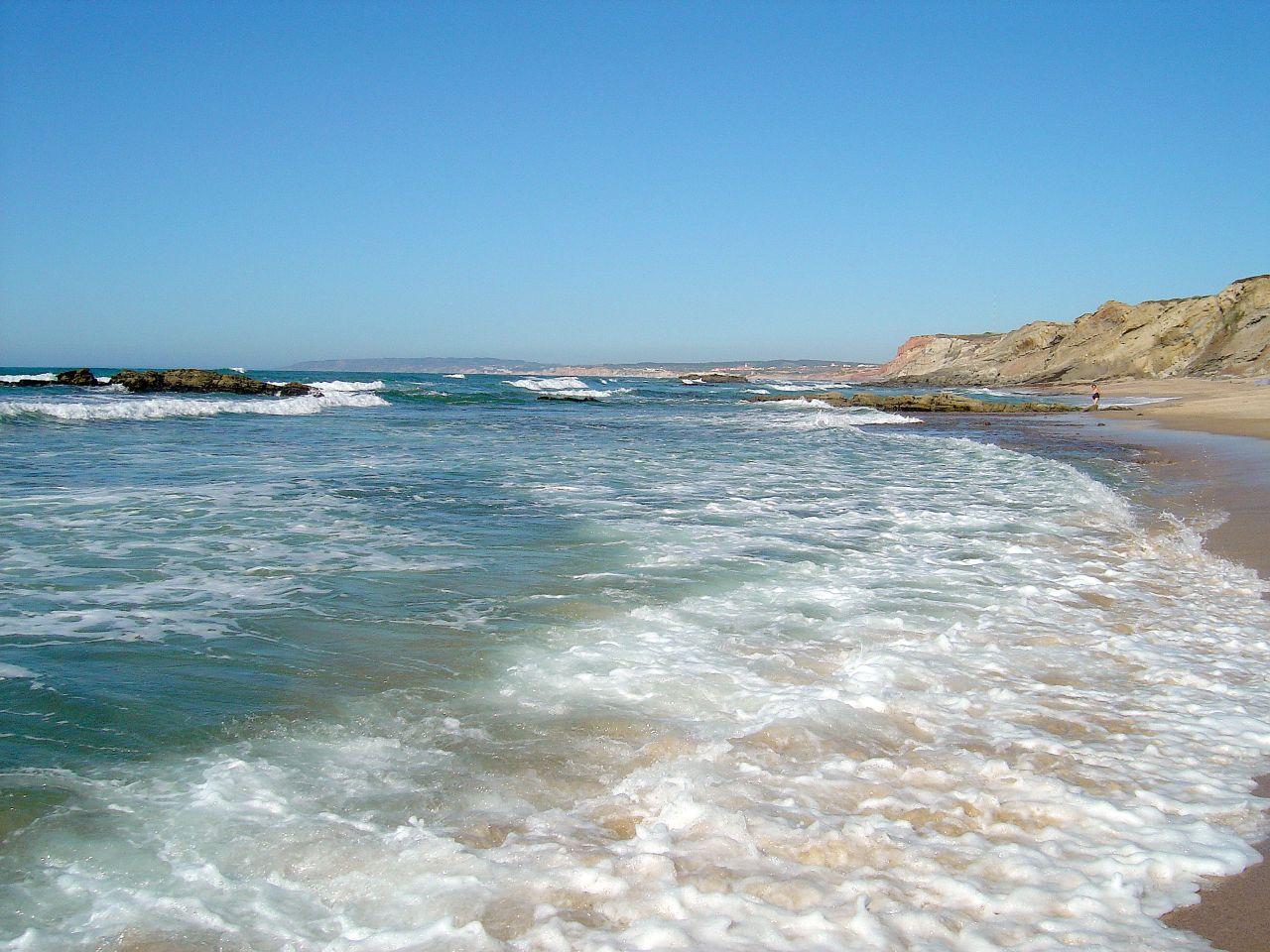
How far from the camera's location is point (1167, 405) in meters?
27.5

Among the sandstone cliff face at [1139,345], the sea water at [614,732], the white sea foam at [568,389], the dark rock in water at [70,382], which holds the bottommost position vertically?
the sea water at [614,732]

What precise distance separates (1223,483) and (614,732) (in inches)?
406

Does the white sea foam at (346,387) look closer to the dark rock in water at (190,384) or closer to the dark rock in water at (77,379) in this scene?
the dark rock in water at (190,384)

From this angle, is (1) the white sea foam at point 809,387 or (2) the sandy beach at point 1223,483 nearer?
(2) the sandy beach at point 1223,483

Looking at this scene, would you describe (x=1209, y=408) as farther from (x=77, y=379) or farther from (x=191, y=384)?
(x=77, y=379)

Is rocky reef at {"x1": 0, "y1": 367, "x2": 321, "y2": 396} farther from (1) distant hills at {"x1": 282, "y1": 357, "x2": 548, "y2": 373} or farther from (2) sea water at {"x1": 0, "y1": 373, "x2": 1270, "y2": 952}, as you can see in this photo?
(1) distant hills at {"x1": 282, "y1": 357, "x2": 548, "y2": 373}

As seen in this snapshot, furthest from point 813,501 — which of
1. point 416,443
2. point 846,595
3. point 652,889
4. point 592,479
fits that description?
point 416,443

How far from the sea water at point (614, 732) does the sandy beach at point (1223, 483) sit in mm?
87

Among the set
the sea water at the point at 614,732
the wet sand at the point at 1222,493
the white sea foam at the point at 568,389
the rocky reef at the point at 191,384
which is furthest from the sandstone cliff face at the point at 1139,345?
the rocky reef at the point at 191,384

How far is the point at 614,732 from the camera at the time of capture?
3.43 m

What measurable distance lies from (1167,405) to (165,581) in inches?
1185

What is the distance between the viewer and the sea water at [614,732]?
7.61 feet

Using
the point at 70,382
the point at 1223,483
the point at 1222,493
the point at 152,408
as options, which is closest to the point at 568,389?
the point at 70,382

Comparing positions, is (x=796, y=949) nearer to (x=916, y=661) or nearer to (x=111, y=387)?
(x=916, y=661)
